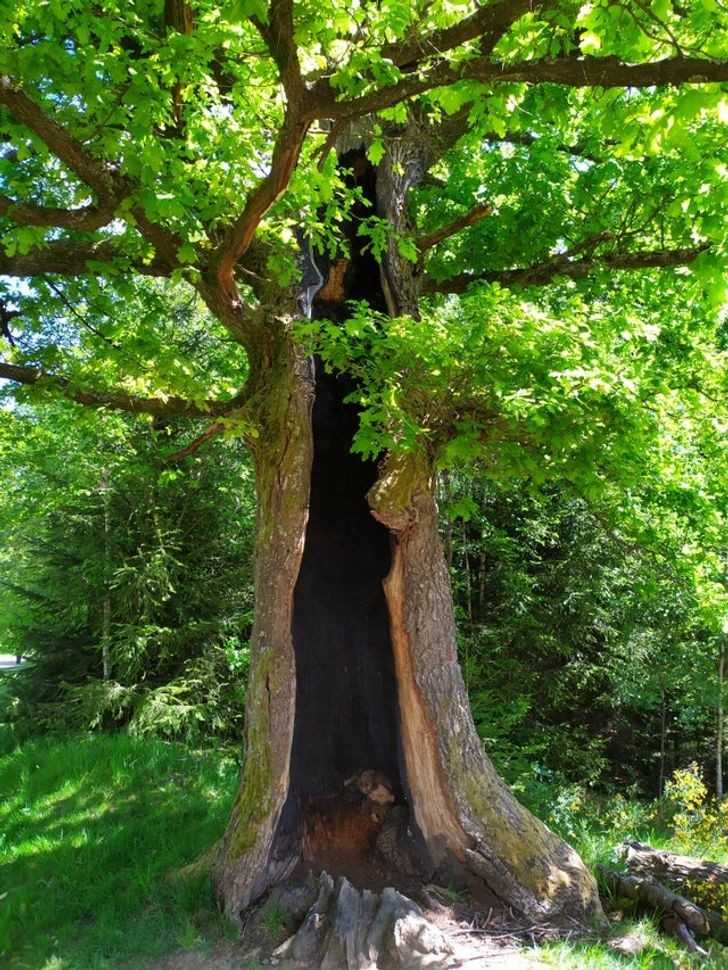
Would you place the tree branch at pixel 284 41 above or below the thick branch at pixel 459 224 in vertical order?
below

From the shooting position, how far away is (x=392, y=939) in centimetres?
474

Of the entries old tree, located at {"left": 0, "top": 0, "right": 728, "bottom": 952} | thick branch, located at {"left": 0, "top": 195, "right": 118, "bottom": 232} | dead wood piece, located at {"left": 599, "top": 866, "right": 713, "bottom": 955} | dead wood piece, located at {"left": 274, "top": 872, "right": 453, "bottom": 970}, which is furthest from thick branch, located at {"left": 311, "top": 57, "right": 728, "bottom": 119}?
dead wood piece, located at {"left": 599, "top": 866, "right": 713, "bottom": 955}

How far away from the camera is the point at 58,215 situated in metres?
4.70

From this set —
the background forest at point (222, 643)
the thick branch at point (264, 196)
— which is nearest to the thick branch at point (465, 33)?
the thick branch at point (264, 196)

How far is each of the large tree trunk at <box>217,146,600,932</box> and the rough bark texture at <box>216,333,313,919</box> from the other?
1cm

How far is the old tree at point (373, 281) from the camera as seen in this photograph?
3709 millimetres

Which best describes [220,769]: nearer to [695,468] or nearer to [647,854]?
[647,854]

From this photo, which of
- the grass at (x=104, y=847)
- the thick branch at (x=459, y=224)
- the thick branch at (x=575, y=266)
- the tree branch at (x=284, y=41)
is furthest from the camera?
the thick branch at (x=575, y=266)

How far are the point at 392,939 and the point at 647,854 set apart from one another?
2.74 m

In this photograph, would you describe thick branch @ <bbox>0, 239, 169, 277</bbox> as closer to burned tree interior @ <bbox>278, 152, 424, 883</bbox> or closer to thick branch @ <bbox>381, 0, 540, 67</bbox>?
burned tree interior @ <bbox>278, 152, 424, 883</bbox>

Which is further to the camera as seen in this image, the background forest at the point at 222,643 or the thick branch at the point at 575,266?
the background forest at the point at 222,643

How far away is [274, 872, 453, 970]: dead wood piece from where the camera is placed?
4648 mm

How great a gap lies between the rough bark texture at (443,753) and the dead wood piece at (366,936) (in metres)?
0.65

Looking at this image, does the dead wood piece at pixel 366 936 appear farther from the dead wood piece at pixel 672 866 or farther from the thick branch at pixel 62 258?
the thick branch at pixel 62 258
